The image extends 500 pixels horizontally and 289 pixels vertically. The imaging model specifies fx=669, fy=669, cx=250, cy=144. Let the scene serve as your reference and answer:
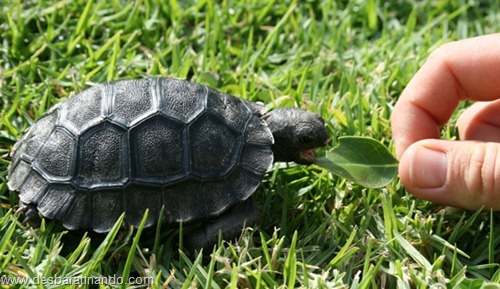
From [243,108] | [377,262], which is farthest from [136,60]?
[377,262]

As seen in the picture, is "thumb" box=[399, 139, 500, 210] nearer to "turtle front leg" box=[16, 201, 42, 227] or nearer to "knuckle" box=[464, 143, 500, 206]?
"knuckle" box=[464, 143, 500, 206]

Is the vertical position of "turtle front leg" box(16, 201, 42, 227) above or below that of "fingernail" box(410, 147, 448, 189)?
below

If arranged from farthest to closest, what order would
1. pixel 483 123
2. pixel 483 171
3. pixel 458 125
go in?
pixel 458 125 → pixel 483 123 → pixel 483 171

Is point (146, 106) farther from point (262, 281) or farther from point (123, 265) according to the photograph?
point (262, 281)

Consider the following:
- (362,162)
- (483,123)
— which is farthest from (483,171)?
(483,123)

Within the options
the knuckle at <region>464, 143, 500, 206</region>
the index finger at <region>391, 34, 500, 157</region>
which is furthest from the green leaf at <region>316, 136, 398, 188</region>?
the knuckle at <region>464, 143, 500, 206</region>

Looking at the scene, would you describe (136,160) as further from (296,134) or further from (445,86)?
(445,86)
